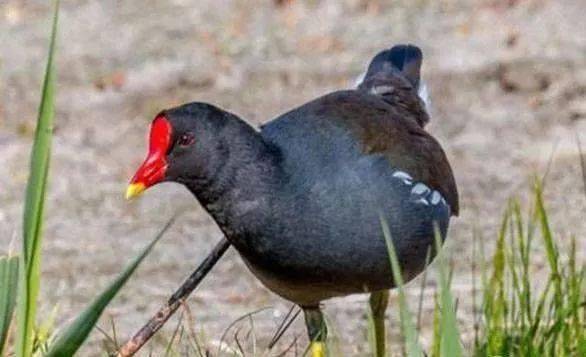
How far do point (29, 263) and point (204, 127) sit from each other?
102 cm

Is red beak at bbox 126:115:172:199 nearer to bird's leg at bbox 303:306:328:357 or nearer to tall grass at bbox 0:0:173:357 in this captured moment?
bird's leg at bbox 303:306:328:357

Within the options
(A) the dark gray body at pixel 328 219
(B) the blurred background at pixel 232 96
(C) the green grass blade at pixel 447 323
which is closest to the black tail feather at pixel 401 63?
(B) the blurred background at pixel 232 96

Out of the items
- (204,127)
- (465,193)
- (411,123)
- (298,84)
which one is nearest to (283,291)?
(204,127)

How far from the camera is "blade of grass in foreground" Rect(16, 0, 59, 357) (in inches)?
123

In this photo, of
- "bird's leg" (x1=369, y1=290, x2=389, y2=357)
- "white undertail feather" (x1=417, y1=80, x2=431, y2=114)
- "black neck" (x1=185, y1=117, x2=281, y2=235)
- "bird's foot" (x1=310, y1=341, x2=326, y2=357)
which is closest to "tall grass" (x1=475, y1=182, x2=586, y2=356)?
"bird's foot" (x1=310, y1=341, x2=326, y2=357)

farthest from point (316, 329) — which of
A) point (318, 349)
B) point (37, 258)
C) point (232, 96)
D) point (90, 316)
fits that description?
point (232, 96)

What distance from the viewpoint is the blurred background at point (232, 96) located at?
638 cm

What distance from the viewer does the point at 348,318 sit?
18.7 feet

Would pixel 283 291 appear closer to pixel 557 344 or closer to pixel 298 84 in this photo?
pixel 557 344

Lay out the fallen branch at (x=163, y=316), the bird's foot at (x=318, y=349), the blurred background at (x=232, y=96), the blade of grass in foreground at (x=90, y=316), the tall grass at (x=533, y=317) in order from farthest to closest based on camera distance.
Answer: the blurred background at (x=232, y=96)
the bird's foot at (x=318, y=349)
the tall grass at (x=533, y=317)
the fallen branch at (x=163, y=316)
the blade of grass in foreground at (x=90, y=316)

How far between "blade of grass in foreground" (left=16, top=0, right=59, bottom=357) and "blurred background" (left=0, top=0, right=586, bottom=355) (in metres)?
2.56

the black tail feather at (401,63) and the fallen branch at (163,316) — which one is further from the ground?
the fallen branch at (163,316)

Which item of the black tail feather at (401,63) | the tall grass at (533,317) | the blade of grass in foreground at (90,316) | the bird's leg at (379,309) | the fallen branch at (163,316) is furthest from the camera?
the black tail feather at (401,63)

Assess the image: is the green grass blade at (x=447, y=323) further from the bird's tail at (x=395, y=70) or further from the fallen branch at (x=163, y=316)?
the bird's tail at (x=395, y=70)
